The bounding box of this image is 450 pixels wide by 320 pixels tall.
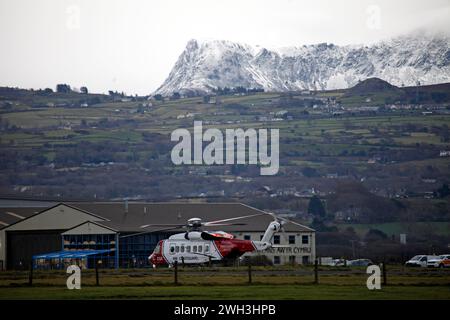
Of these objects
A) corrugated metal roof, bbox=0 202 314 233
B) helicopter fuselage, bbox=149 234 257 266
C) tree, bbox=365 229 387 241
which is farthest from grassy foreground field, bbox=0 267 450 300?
tree, bbox=365 229 387 241

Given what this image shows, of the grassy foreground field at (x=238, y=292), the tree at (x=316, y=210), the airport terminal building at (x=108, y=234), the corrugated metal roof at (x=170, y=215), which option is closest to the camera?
the grassy foreground field at (x=238, y=292)

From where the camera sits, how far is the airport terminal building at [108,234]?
240ft

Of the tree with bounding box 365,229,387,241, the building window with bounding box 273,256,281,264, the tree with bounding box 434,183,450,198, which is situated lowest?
the tree with bounding box 365,229,387,241

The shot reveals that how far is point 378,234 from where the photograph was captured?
128375 millimetres

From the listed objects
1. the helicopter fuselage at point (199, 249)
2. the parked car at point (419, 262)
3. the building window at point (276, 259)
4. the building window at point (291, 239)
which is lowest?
the building window at point (276, 259)

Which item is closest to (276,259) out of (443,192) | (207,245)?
(207,245)

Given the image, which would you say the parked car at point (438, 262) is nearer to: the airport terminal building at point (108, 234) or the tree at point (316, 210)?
the airport terminal building at point (108, 234)

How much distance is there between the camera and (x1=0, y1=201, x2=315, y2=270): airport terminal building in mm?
73250

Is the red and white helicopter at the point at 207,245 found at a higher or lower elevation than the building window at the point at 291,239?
higher

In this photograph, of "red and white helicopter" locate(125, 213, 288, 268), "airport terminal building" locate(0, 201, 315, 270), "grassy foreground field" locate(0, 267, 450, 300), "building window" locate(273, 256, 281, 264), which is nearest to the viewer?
"grassy foreground field" locate(0, 267, 450, 300)

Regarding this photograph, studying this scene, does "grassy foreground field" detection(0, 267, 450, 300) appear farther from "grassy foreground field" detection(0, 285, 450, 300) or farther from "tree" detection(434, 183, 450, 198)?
"tree" detection(434, 183, 450, 198)

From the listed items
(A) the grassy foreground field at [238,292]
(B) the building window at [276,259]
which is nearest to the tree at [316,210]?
(B) the building window at [276,259]
